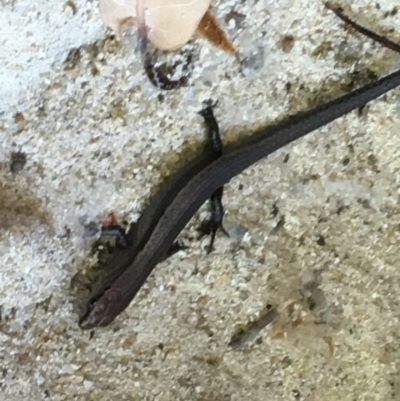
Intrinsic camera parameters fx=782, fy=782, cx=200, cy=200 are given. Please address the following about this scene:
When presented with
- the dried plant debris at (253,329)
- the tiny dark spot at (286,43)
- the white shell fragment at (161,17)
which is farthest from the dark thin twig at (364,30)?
the dried plant debris at (253,329)

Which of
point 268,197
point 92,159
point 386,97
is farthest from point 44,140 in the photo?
point 386,97

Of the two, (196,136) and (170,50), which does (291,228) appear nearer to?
(196,136)

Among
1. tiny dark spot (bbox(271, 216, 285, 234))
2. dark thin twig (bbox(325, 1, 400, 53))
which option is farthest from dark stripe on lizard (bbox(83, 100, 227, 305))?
dark thin twig (bbox(325, 1, 400, 53))

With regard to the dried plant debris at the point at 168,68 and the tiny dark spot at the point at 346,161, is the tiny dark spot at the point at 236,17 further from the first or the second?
the tiny dark spot at the point at 346,161

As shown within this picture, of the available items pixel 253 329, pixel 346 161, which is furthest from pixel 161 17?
pixel 253 329

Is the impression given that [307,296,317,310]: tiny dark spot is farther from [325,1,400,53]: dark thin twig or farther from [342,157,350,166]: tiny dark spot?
[325,1,400,53]: dark thin twig

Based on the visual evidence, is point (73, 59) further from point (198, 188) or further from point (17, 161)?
point (198, 188)

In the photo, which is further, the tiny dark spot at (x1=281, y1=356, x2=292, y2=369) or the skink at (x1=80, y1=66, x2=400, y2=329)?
the tiny dark spot at (x1=281, y1=356, x2=292, y2=369)
